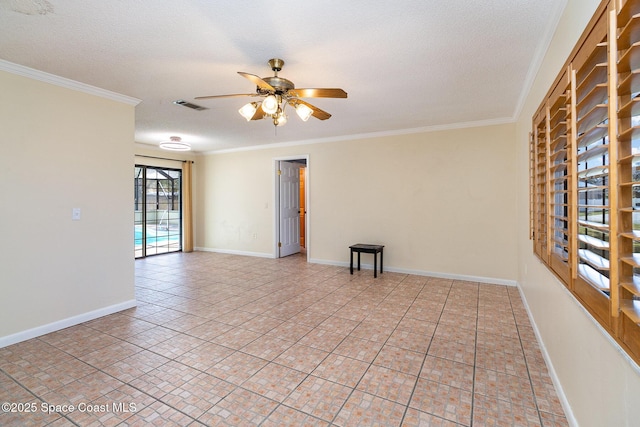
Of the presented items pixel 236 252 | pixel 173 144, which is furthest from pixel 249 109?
pixel 236 252

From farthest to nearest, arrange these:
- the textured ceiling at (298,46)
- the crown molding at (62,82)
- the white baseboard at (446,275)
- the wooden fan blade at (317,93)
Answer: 1. the white baseboard at (446,275)
2. the crown molding at (62,82)
3. the wooden fan blade at (317,93)
4. the textured ceiling at (298,46)

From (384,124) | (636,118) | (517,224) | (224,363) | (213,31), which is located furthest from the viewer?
(384,124)

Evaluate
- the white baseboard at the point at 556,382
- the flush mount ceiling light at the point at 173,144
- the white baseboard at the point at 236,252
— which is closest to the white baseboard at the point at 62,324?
the flush mount ceiling light at the point at 173,144

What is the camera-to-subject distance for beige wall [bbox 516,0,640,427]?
1.06 m

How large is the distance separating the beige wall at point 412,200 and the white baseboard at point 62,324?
3347mm

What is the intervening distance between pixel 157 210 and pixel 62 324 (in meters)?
4.21

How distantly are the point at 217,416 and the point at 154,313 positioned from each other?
2.07 metres

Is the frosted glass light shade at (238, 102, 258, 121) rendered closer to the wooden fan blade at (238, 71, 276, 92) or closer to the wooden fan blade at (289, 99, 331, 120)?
the wooden fan blade at (238, 71, 276, 92)

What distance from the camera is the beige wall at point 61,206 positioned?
8.70 ft

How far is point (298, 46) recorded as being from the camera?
2.32 m

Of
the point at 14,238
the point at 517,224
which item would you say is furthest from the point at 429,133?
the point at 14,238

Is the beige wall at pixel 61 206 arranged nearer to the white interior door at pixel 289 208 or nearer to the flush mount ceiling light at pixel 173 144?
the flush mount ceiling light at pixel 173 144

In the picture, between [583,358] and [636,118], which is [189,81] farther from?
[583,358]

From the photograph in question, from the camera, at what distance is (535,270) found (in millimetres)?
2861
